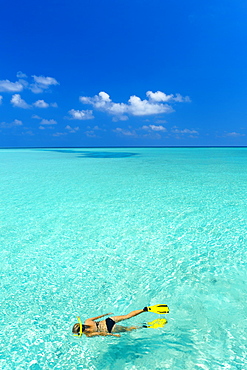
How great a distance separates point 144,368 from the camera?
2.15m

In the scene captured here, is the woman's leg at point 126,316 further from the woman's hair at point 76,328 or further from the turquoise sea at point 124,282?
the woman's hair at point 76,328

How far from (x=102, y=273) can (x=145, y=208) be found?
3585 millimetres

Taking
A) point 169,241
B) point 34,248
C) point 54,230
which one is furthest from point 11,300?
point 169,241

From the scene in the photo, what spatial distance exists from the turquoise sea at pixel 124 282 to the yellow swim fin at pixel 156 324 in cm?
6

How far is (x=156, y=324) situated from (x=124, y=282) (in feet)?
3.00

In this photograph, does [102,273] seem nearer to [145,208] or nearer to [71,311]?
[71,311]

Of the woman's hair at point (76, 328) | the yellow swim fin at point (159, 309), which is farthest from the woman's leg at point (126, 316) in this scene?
the woman's hair at point (76, 328)

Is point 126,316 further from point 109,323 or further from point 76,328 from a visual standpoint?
point 76,328

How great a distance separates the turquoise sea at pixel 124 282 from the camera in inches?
90.7

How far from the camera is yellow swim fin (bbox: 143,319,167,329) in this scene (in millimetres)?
2633

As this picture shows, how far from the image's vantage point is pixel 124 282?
350cm

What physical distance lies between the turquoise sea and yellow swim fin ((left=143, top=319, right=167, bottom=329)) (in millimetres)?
58

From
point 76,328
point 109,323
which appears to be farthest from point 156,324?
point 76,328

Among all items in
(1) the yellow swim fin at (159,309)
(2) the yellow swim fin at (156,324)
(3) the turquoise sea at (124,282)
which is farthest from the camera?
(1) the yellow swim fin at (159,309)
